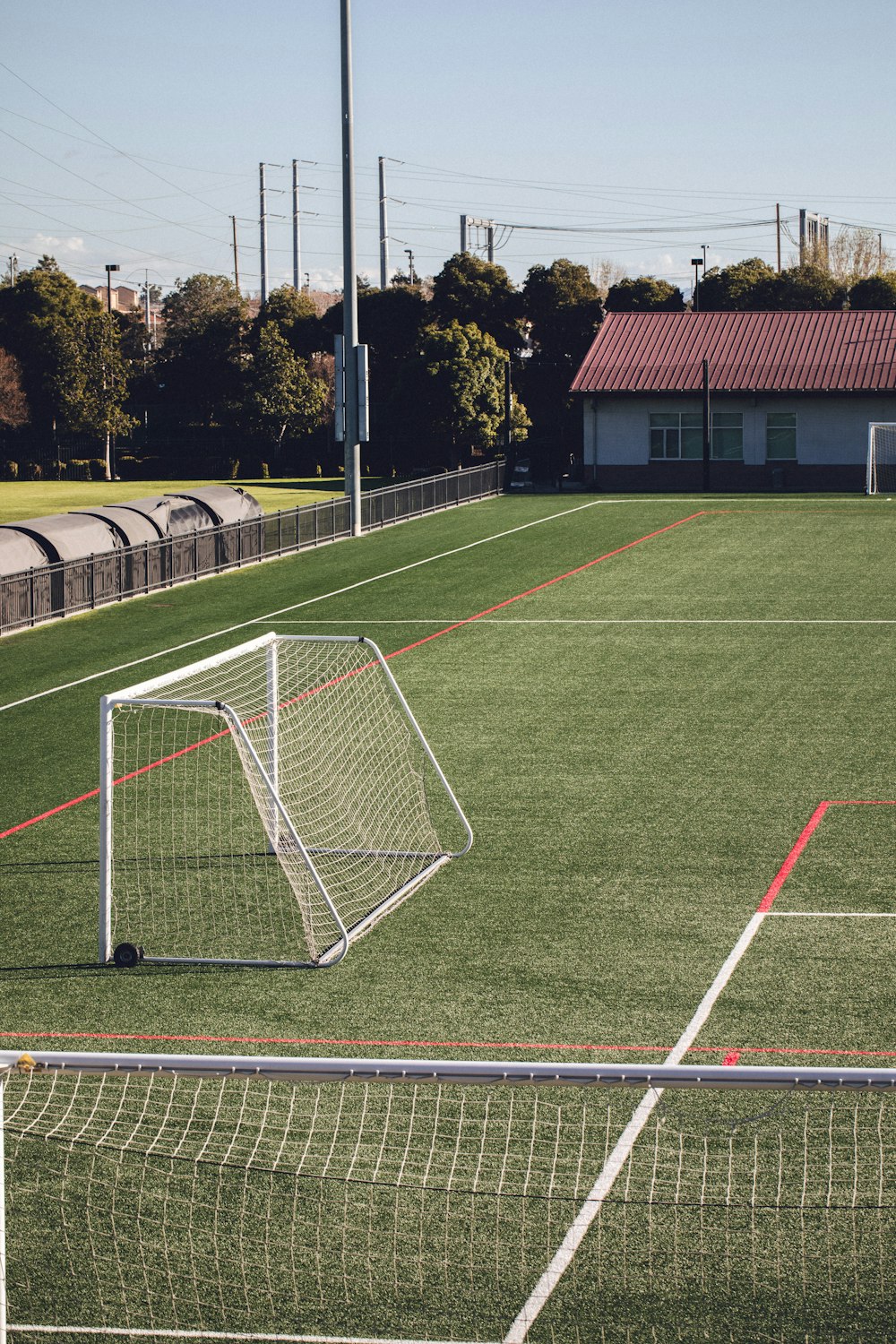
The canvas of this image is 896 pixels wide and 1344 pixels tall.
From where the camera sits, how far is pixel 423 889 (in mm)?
13305

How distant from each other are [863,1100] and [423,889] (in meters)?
4.95

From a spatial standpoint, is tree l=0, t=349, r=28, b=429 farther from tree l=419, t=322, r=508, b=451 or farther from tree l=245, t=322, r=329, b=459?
tree l=419, t=322, r=508, b=451

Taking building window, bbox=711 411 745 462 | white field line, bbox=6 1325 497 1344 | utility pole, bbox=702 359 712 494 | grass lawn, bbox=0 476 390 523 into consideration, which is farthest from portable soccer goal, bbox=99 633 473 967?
grass lawn, bbox=0 476 390 523

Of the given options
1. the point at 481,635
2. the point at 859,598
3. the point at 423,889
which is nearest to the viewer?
the point at 423,889

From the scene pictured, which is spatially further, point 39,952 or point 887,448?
point 887,448

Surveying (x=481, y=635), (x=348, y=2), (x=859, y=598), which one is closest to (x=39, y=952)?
(x=481, y=635)

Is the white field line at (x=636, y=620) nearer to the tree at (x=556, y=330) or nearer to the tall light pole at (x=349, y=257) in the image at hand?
the tall light pole at (x=349, y=257)

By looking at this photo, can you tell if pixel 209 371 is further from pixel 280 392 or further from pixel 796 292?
pixel 796 292

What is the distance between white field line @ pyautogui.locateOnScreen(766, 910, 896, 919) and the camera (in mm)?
12289

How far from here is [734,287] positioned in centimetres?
7156

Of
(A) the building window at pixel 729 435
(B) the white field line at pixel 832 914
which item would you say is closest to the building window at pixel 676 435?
(A) the building window at pixel 729 435

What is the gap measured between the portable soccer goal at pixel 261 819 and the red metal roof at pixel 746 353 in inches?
1357

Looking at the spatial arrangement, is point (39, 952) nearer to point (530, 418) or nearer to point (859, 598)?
point (859, 598)

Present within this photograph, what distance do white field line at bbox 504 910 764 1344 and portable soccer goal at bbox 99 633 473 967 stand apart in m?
2.52
